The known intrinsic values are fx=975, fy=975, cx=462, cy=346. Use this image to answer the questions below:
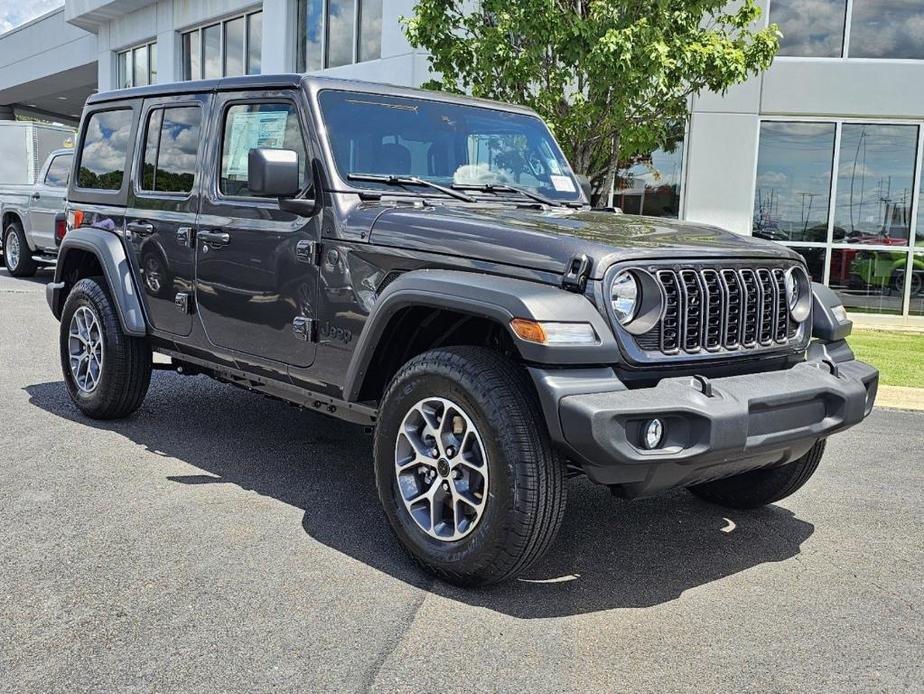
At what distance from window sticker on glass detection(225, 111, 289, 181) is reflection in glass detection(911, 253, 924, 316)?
12100 millimetres

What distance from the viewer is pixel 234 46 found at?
20.7 meters

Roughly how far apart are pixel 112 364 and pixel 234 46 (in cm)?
1638

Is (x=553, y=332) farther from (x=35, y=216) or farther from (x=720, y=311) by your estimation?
(x=35, y=216)

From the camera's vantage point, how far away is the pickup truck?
15.1 metres

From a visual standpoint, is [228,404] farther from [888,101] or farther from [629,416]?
[888,101]

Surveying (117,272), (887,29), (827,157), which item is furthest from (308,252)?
(887,29)

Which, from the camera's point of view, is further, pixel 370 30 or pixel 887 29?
pixel 370 30

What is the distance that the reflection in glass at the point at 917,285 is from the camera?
1435cm

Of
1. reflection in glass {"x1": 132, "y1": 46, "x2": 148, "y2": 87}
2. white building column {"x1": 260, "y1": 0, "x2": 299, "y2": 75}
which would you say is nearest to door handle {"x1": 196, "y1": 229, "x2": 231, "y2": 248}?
white building column {"x1": 260, "y1": 0, "x2": 299, "y2": 75}

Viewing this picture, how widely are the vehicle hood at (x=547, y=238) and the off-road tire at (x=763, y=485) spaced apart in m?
0.99

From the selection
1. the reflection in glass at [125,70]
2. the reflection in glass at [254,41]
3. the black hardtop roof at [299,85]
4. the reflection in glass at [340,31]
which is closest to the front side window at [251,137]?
the black hardtop roof at [299,85]

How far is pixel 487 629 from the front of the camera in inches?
135

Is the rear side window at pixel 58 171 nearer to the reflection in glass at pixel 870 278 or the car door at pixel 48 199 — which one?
the car door at pixel 48 199

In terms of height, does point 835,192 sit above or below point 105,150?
above
